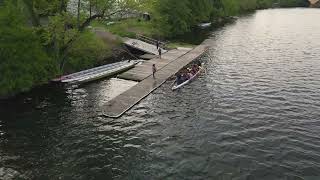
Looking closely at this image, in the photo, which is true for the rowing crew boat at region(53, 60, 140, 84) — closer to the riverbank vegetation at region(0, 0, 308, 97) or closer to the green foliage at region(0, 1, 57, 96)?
the riverbank vegetation at region(0, 0, 308, 97)

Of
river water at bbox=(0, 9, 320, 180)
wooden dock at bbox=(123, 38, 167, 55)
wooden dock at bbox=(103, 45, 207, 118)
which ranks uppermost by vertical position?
wooden dock at bbox=(123, 38, 167, 55)

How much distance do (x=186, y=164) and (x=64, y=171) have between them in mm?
10021

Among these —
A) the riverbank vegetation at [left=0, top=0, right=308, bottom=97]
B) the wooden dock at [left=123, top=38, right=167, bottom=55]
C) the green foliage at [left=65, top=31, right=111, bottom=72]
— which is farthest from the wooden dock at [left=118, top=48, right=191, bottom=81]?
the riverbank vegetation at [left=0, top=0, right=308, bottom=97]

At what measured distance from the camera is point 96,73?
185 feet

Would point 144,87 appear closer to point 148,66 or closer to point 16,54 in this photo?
point 148,66

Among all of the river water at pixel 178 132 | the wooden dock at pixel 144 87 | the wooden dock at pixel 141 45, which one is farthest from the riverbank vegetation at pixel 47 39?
the wooden dock at pixel 144 87

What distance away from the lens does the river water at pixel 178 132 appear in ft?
101

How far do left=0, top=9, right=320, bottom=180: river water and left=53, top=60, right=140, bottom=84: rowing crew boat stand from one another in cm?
175

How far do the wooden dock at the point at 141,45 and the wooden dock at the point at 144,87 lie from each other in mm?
6706

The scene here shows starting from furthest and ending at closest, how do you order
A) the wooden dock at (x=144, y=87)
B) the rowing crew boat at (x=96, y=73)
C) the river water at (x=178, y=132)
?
the rowing crew boat at (x=96, y=73), the wooden dock at (x=144, y=87), the river water at (x=178, y=132)

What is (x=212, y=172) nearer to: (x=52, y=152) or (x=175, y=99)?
(x=52, y=152)

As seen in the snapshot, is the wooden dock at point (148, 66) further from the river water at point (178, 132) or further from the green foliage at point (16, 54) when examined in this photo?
the green foliage at point (16, 54)

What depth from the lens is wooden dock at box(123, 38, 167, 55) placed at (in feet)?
237

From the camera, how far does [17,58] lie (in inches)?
1805
